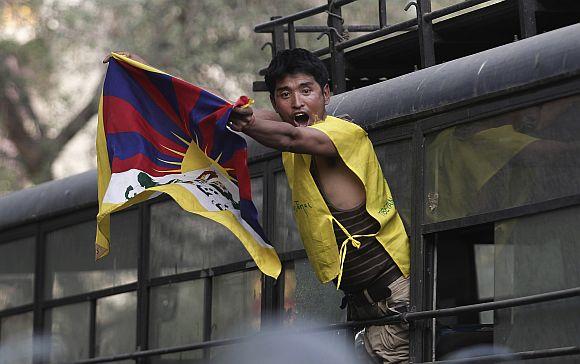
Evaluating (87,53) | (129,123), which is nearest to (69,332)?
(129,123)

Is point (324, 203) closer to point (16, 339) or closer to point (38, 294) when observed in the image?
point (38, 294)

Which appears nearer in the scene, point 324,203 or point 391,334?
point 324,203

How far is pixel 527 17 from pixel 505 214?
917mm

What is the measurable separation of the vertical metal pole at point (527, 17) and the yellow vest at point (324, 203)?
30.9 inches

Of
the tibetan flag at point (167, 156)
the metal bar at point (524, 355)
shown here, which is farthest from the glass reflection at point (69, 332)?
the metal bar at point (524, 355)

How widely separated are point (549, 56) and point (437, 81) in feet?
2.21

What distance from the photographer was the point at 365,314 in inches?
228

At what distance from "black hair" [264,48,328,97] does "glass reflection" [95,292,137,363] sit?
278 cm

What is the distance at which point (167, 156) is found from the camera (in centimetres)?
596

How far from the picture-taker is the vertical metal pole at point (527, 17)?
5.73 metres

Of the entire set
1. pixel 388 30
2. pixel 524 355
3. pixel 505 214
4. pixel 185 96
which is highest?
pixel 388 30

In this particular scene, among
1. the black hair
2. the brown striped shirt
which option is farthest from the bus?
the black hair

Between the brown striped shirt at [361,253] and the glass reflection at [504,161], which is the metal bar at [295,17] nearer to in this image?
the glass reflection at [504,161]

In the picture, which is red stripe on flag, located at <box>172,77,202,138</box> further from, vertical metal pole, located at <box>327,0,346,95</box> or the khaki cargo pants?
vertical metal pole, located at <box>327,0,346,95</box>
